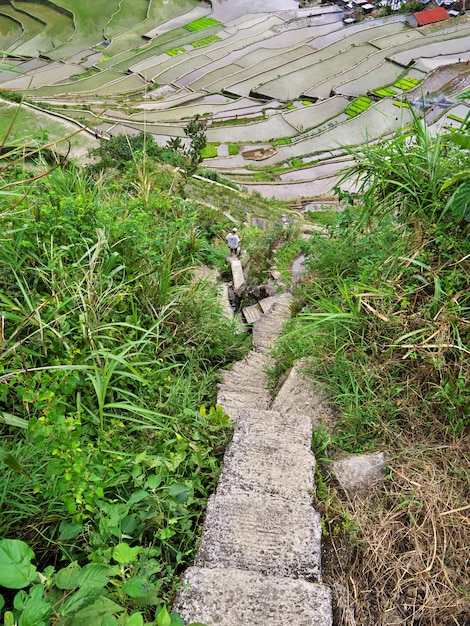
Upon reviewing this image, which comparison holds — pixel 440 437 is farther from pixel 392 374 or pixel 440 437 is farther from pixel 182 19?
pixel 182 19

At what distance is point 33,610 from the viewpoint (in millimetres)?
1282

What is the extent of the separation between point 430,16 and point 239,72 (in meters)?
15.3

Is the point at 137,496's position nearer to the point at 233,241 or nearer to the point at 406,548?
the point at 406,548

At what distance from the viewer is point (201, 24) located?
3572cm

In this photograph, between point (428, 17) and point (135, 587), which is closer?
point (135, 587)

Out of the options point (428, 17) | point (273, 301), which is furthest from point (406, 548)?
point (428, 17)

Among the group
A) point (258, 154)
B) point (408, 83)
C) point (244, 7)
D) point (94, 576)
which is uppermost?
point (244, 7)

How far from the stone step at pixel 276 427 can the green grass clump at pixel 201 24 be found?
39.0 metres

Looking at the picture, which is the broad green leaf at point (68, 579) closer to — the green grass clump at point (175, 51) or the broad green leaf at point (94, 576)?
the broad green leaf at point (94, 576)

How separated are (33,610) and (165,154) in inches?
534

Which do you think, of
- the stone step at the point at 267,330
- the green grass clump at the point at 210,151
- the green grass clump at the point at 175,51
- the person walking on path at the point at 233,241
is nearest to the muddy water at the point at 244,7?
the green grass clump at the point at 175,51

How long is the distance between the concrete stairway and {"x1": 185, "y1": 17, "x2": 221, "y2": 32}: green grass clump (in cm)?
3922

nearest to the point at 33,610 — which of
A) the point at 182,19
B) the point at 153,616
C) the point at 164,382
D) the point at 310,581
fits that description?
the point at 153,616

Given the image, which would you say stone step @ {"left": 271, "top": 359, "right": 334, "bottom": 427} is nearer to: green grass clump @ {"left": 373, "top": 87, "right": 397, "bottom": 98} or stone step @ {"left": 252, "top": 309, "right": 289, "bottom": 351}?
stone step @ {"left": 252, "top": 309, "right": 289, "bottom": 351}
